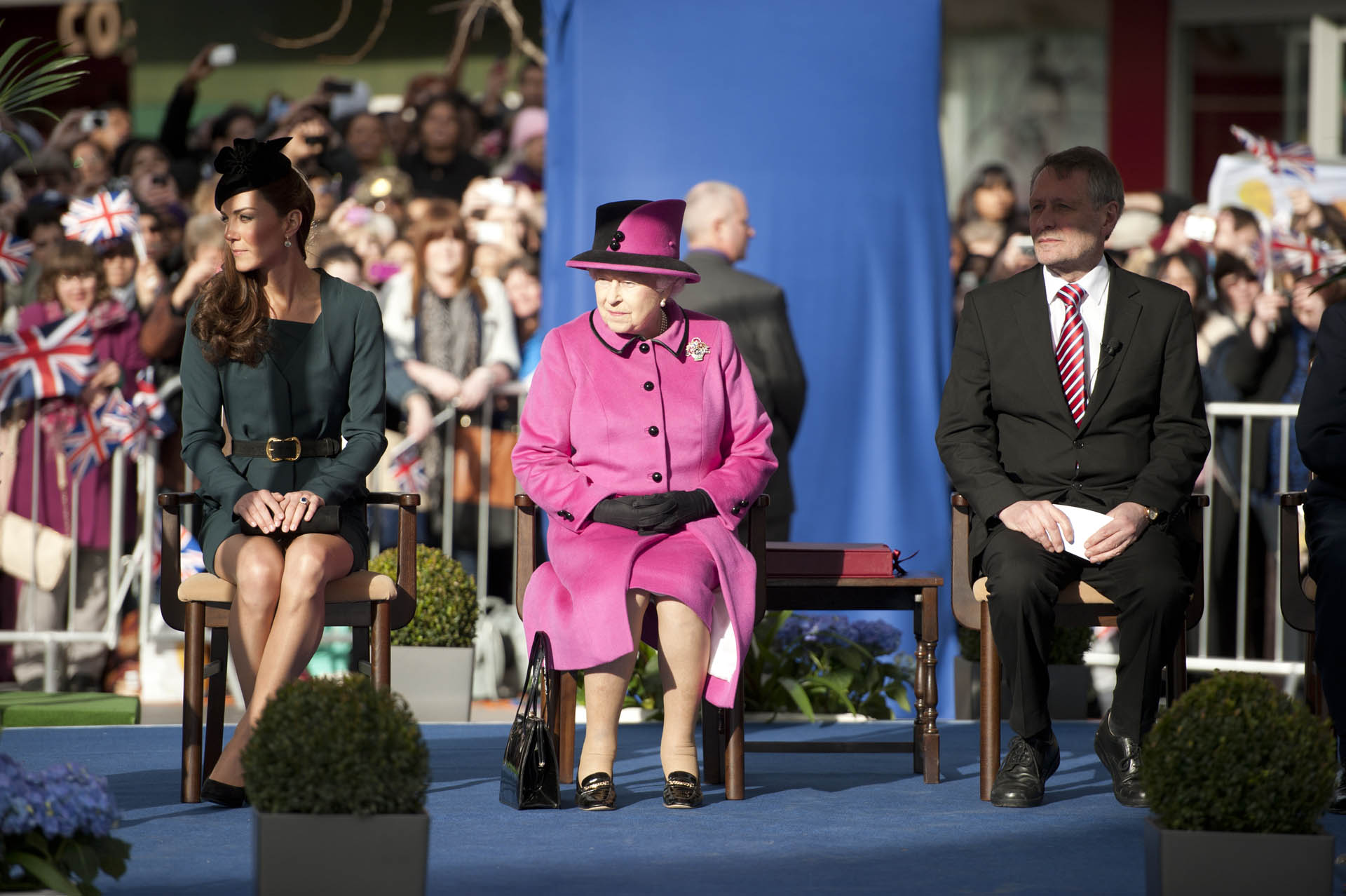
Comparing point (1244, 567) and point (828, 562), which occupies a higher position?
point (828, 562)

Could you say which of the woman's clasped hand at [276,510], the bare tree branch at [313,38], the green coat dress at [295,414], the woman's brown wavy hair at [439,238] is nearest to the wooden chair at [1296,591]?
the green coat dress at [295,414]

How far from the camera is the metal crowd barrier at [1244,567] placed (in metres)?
6.37

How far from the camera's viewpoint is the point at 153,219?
7.46m

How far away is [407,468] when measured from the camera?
6953mm

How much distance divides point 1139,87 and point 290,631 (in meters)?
7.52

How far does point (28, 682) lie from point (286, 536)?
3.23 m

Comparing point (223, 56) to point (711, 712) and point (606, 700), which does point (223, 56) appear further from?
point (606, 700)

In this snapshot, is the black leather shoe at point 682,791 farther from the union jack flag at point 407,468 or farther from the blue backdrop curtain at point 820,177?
the union jack flag at point 407,468

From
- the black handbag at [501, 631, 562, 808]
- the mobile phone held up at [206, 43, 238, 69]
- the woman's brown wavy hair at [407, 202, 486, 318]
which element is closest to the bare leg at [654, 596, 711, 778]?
the black handbag at [501, 631, 562, 808]

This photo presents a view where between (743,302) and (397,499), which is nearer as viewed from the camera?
(397,499)

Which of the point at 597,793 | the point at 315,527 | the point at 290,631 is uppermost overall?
the point at 315,527

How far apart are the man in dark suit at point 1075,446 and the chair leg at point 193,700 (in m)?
1.88

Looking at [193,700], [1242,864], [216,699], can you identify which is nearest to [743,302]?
[216,699]

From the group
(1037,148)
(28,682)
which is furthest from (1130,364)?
(1037,148)
